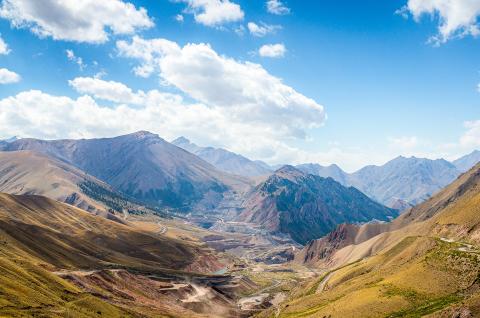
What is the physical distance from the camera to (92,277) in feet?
580

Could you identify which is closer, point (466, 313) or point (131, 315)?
point (466, 313)

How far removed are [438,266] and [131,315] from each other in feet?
305

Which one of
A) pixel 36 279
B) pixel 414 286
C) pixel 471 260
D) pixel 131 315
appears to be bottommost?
pixel 131 315

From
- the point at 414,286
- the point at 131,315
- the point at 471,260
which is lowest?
the point at 131,315

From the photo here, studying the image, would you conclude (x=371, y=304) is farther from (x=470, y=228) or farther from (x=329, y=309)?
(x=470, y=228)

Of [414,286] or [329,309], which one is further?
[329,309]

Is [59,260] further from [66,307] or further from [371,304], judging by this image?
[371,304]

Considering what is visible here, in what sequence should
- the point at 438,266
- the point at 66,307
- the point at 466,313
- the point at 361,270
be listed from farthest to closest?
1. the point at 361,270
2. the point at 66,307
3. the point at 438,266
4. the point at 466,313

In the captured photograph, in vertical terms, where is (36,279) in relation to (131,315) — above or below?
above

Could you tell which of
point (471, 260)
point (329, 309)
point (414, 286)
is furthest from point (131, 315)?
point (471, 260)

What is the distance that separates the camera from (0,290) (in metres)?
105

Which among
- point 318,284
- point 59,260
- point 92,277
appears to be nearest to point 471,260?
point 318,284

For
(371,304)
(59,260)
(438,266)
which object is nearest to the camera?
(371,304)

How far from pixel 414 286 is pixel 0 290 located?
94075 millimetres
